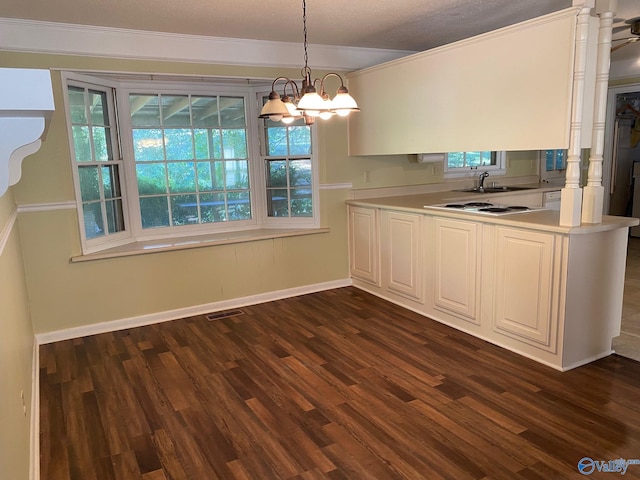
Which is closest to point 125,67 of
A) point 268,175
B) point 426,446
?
point 268,175

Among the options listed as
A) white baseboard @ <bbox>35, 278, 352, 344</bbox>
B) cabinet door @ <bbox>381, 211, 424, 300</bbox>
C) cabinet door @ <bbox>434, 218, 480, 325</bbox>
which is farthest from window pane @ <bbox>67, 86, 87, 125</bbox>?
cabinet door @ <bbox>434, 218, 480, 325</bbox>

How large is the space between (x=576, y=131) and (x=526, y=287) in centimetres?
103

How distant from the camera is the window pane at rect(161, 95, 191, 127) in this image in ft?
14.3

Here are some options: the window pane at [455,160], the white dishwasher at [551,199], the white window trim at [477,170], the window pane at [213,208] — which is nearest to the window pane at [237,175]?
the window pane at [213,208]

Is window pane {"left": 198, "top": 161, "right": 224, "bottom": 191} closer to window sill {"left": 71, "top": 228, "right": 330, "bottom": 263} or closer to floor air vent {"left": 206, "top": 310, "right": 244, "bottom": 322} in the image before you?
window sill {"left": 71, "top": 228, "right": 330, "bottom": 263}

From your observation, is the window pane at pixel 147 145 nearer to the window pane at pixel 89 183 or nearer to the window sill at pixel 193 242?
the window pane at pixel 89 183

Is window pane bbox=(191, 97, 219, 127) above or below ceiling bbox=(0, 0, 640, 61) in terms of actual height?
below

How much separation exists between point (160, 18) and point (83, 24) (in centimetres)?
62

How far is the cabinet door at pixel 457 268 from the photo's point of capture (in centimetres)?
354

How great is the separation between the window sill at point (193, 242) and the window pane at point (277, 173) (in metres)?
0.47

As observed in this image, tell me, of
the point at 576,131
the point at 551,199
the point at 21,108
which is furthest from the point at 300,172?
the point at 21,108

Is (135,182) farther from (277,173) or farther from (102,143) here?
(277,173)

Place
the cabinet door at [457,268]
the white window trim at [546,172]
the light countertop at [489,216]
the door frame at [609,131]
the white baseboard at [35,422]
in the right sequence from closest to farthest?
the white baseboard at [35,422]
the light countertop at [489,216]
the cabinet door at [457,268]
the door frame at [609,131]
the white window trim at [546,172]

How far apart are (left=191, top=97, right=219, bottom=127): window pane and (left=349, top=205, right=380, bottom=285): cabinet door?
1630mm
